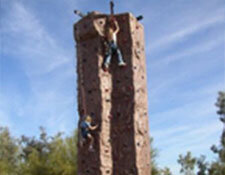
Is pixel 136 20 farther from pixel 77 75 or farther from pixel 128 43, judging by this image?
pixel 77 75

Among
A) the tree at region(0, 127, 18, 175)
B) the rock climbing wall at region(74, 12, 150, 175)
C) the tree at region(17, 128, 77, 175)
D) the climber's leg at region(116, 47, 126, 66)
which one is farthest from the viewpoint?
the tree at region(0, 127, 18, 175)

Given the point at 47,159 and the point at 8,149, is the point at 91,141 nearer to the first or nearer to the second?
the point at 47,159

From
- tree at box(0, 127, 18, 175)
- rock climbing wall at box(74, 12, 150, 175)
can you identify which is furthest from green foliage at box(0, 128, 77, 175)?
rock climbing wall at box(74, 12, 150, 175)

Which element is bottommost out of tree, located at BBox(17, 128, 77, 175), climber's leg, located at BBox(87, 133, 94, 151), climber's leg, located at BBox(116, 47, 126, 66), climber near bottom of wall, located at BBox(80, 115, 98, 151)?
climber's leg, located at BBox(87, 133, 94, 151)

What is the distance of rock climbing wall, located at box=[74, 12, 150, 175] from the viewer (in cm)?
552

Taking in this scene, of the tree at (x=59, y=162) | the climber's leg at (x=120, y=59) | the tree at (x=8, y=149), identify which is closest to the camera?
the climber's leg at (x=120, y=59)

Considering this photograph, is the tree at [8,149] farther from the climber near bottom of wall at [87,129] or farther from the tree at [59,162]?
the climber near bottom of wall at [87,129]

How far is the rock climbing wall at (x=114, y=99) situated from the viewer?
552 cm

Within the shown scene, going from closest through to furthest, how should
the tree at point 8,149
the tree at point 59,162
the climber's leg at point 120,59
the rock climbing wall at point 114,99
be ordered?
the rock climbing wall at point 114,99, the climber's leg at point 120,59, the tree at point 59,162, the tree at point 8,149

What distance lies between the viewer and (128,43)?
19.8ft

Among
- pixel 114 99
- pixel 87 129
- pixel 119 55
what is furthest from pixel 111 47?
pixel 87 129

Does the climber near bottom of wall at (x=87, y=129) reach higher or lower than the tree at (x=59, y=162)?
lower

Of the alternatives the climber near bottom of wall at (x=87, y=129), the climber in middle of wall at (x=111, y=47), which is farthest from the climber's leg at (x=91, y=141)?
the climber in middle of wall at (x=111, y=47)

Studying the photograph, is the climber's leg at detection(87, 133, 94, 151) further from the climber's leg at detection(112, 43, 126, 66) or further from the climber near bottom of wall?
the climber's leg at detection(112, 43, 126, 66)
